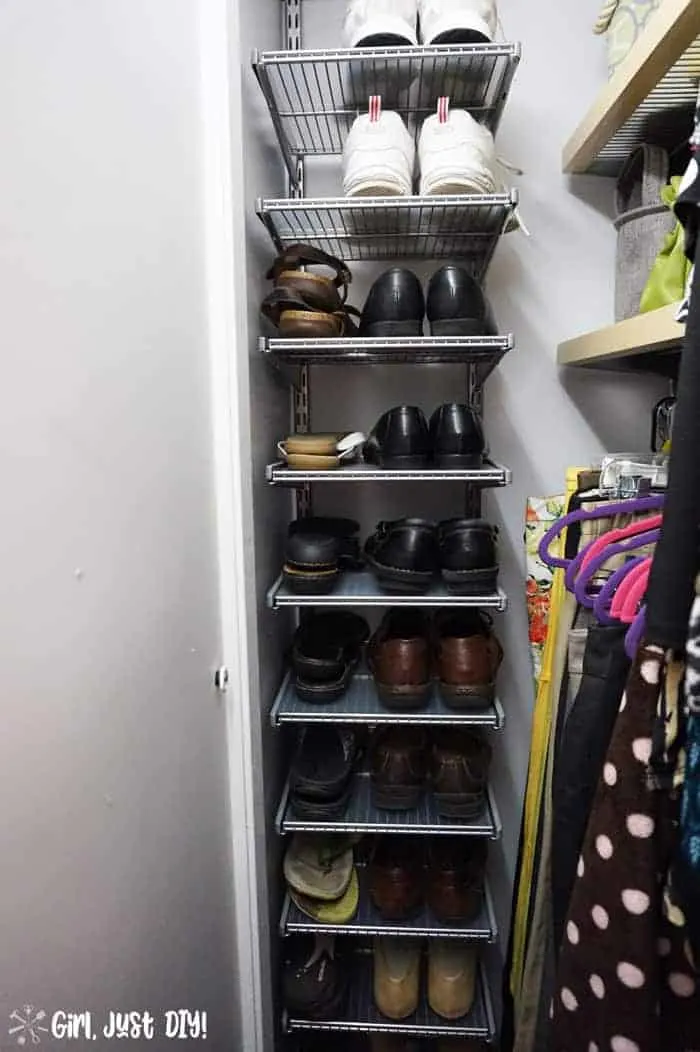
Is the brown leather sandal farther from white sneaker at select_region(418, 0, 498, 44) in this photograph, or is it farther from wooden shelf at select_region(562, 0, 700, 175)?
wooden shelf at select_region(562, 0, 700, 175)

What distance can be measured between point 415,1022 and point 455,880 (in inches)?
11.4

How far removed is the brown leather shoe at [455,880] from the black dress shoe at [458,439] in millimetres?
728

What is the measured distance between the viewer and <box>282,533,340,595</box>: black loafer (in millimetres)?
1001

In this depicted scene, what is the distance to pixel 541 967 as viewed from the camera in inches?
32.7

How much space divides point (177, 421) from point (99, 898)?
20.9 inches

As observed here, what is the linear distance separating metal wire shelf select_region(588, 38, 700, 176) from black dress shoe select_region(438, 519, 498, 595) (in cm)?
69

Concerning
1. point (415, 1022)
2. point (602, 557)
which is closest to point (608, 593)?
point (602, 557)

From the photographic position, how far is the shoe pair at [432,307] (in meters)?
0.93

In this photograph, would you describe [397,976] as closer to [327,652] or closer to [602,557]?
[327,652]

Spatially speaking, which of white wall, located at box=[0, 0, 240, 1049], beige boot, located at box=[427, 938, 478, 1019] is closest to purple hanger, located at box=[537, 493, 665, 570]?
white wall, located at box=[0, 0, 240, 1049]

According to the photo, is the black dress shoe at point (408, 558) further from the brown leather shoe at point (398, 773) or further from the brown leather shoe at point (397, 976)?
the brown leather shoe at point (397, 976)

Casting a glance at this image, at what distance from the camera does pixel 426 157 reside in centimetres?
93

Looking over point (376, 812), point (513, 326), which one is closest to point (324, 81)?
point (513, 326)

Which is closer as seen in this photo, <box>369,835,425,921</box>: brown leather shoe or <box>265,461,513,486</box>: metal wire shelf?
<box>265,461,513,486</box>: metal wire shelf
